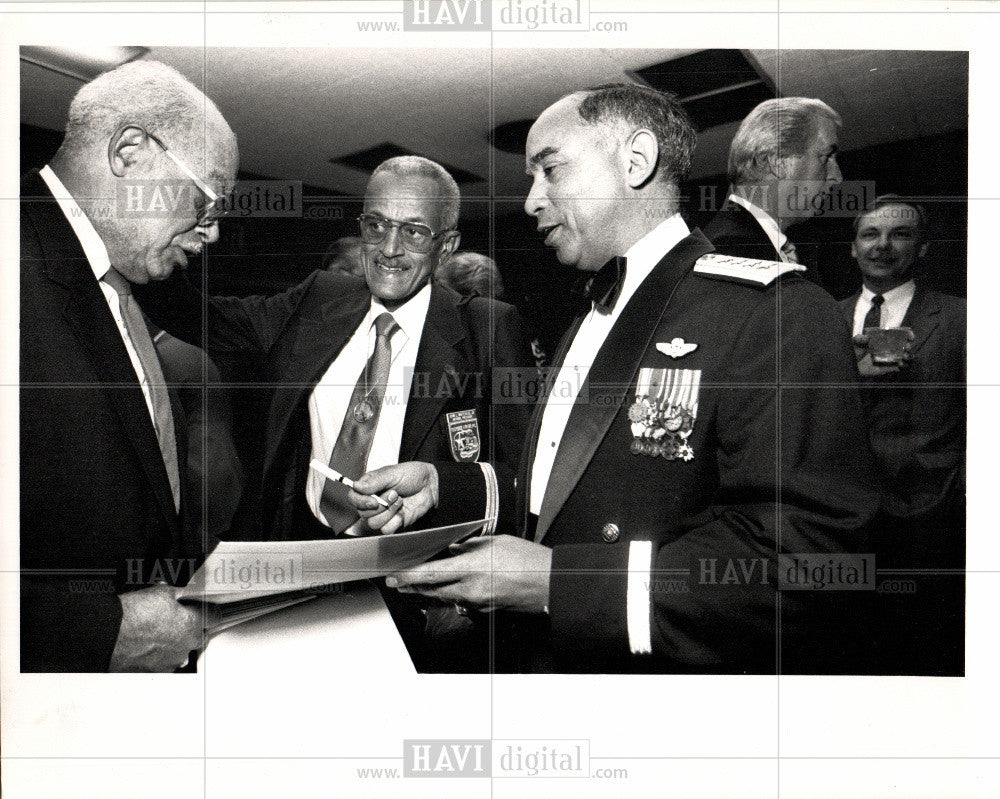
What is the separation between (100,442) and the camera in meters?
2.93

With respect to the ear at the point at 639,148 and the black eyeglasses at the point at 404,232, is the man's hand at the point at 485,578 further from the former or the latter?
the ear at the point at 639,148

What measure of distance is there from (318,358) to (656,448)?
1026 mm

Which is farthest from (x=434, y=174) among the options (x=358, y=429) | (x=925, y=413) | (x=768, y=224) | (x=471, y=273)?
(x=925, y=413)

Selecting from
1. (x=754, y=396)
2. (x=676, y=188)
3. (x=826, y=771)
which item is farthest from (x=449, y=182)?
(x=826, y=771)

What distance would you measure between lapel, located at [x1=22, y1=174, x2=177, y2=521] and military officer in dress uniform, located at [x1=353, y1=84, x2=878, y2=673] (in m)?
0.63

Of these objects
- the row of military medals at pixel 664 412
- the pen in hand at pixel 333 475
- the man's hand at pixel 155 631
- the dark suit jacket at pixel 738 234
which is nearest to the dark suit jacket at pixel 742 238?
the dark suit jacket at pixel 738 234

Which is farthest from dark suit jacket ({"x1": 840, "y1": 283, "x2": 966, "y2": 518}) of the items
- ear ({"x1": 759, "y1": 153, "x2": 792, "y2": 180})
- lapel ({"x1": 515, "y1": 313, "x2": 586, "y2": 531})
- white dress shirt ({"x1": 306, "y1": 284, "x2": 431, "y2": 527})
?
white dress shirt ({"x1": 306, "y1": 284, "x2": 431, "y2": 527})

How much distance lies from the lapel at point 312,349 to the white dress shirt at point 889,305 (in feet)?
4.72

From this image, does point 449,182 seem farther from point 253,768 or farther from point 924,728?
point 924,728

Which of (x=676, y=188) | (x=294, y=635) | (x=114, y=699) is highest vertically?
(x=676, y=188)

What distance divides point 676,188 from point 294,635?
174 cm

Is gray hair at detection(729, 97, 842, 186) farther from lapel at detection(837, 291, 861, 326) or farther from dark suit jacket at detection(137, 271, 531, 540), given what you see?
dark suit jacket at detection(137, 271, 531, 540)

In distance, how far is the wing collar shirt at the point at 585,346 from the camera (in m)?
2.87

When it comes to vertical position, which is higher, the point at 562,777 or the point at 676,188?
the point at 676,188
